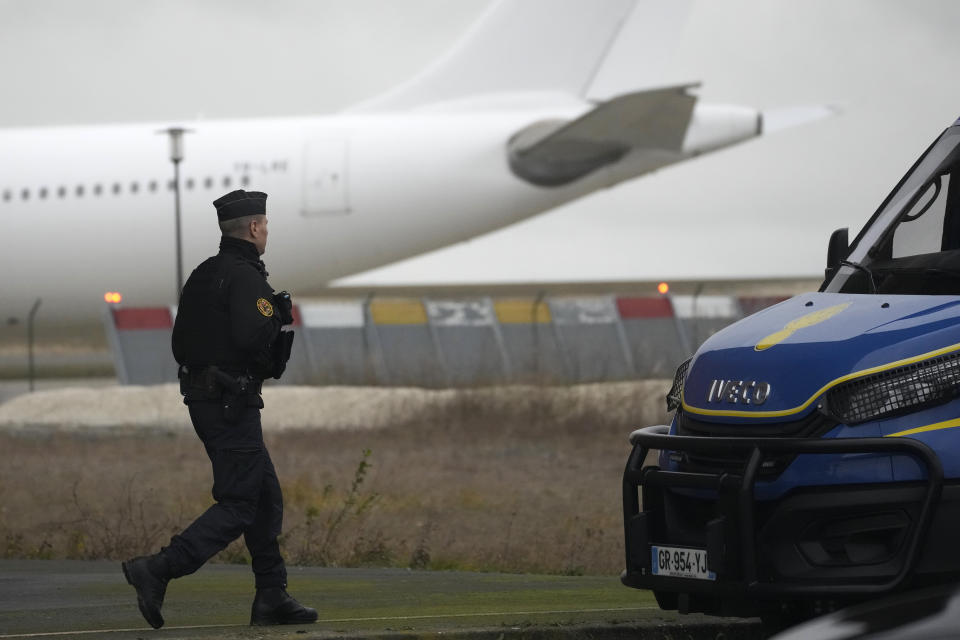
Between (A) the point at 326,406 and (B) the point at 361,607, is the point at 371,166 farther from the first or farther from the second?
(B) the point at 361,607

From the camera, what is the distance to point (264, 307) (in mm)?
6516

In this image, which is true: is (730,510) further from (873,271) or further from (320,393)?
(320,393)

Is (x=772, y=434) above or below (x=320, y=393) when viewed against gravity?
above

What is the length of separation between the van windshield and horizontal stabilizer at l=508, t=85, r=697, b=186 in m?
17.7

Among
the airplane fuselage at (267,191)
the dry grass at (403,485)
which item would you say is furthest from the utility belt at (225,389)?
the airplane fuselage at (267,191)

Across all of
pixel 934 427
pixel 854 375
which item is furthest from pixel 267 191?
pixel 934 427

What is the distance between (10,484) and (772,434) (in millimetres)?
9743

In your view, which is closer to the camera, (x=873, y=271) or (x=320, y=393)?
(x=873, y=271)

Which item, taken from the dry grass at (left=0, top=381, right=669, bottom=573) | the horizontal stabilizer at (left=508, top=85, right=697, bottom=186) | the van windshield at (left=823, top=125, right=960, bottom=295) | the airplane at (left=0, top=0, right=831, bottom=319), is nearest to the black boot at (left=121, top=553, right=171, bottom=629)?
the van windshield at (left=823, top=125, right=960, bottom=295)

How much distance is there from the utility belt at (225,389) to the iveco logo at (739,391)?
1742 mm

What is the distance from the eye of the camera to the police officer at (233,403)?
21.0 feet

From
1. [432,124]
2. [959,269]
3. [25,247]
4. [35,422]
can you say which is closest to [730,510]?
[959,269]

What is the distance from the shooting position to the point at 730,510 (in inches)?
212

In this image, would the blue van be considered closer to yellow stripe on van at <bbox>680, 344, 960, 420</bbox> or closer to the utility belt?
yellow stripe on van at <bbox>680, 344, 960, 420</bbox>
